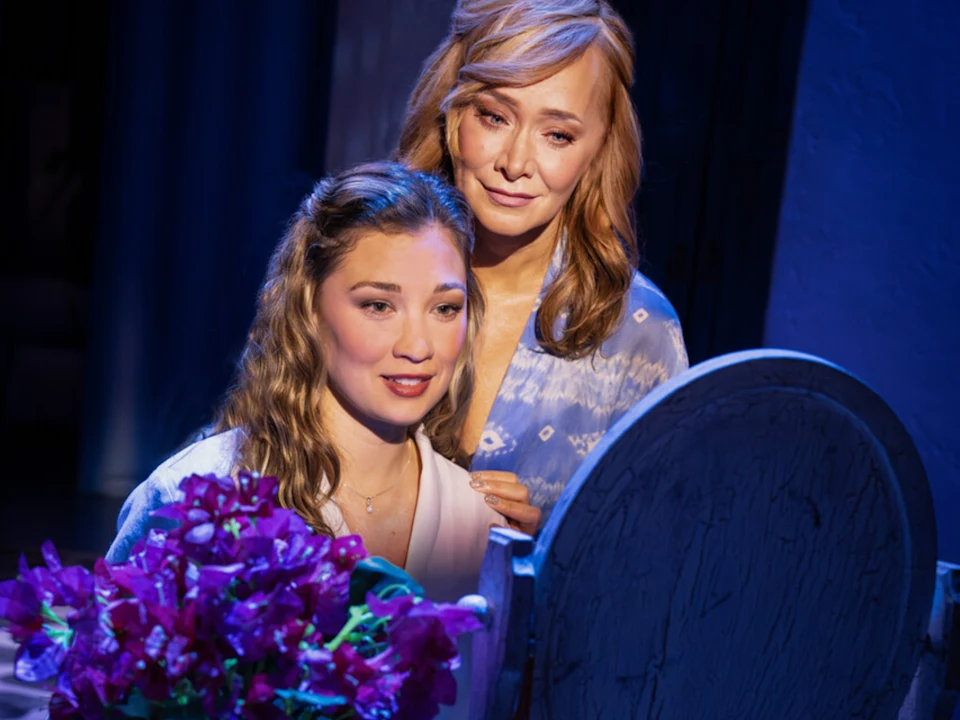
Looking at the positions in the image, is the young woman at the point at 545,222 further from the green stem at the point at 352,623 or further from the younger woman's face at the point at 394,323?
the green stem at the point at 352,623

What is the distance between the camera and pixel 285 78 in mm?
4293

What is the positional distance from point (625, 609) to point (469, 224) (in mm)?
715

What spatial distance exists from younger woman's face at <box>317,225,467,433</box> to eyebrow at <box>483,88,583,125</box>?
360mm

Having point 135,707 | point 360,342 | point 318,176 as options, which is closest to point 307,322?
point 360,342

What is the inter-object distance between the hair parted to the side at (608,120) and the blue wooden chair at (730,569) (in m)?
0.79

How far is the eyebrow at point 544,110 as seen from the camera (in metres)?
1.64

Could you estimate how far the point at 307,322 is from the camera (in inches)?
54.2

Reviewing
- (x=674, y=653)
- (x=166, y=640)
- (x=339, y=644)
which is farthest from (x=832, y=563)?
(x=166, y=640)

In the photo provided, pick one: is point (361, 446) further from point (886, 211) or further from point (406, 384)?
point (886, 211)

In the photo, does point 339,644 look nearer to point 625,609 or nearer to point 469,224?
point 625,609

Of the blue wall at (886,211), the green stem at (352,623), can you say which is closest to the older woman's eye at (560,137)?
the green stem at (352,623)

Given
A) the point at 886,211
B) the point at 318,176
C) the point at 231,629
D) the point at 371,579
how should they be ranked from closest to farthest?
the point at 231,629 → the point at 371,579 → the point at 886,211 → the point at 318,176

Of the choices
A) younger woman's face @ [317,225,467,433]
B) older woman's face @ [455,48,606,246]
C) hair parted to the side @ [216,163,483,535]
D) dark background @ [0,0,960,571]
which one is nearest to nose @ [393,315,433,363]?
younger woman's face @ [317,225,467,433]

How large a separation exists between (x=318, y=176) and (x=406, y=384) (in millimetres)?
3086
